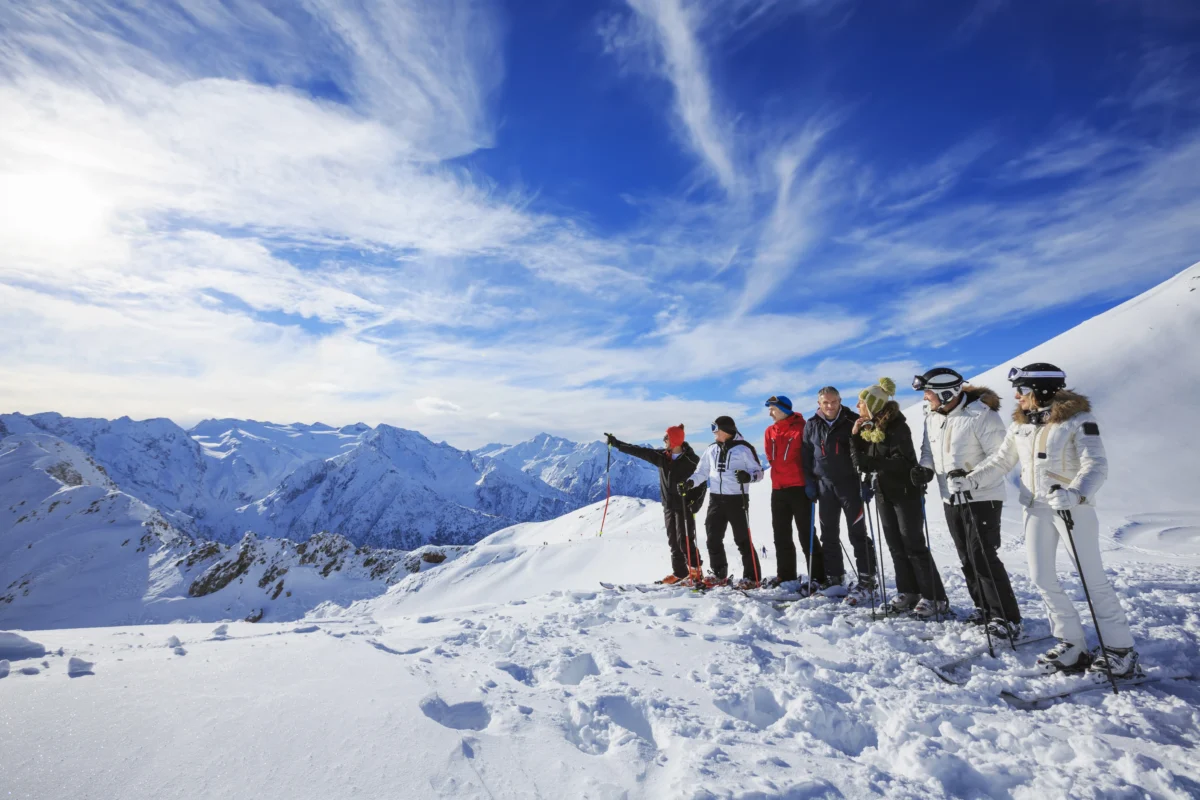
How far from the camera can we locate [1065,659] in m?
4.94

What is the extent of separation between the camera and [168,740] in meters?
3.23

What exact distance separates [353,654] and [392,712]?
1.61 m

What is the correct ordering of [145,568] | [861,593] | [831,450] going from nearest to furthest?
[861,593]
[831,450]
[145,568]

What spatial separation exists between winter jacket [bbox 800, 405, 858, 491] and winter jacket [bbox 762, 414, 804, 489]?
18 cm

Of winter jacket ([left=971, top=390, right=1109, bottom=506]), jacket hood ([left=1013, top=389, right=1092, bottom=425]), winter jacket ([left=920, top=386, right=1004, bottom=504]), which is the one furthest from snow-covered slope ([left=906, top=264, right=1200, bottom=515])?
jacket hood ([left=1013, top=389, right=1092, bottom=425])

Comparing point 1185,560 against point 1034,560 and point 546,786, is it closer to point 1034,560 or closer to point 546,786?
point 1034,560

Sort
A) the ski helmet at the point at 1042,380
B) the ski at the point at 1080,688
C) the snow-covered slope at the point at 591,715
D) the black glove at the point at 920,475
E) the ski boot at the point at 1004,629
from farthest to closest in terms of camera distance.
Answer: the black glove at the point at 920,475, the ski boot at the point at 1004,629, the ski helmet at the point at 1042,380, the ski at the point at 1080,688, the snow-covered slope at the point at 591,715

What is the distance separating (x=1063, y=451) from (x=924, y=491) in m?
1.77

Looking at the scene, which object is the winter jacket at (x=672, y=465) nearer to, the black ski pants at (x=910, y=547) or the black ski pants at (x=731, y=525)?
the black ski pants at (x=731, y=525)

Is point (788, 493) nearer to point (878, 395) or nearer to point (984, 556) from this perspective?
point (878, 395)

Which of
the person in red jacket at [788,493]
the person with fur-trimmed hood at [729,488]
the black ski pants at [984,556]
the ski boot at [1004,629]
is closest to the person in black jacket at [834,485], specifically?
the person in red jacket at [788,493]

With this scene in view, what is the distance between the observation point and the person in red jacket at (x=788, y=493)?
803cm

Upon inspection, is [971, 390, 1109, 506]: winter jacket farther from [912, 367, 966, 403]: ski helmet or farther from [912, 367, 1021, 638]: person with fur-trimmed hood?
[912, 367, 966, 403]: ski helmet

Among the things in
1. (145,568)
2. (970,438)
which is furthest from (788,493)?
(145,568)
